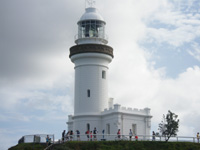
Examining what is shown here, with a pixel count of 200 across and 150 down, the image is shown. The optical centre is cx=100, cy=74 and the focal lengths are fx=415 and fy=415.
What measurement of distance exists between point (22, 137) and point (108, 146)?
26.8 feet

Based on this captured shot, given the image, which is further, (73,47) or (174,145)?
(73,47)

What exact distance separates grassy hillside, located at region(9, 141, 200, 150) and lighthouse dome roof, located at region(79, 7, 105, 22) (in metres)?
17.3

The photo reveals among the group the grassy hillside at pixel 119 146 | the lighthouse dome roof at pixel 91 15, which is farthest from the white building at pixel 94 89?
the grassy hillside at pixel 119 146

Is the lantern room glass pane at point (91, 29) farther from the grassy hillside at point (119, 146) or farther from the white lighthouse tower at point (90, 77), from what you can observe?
the grassy hillside at point (119, 146)

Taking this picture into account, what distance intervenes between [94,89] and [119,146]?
11.6 metres

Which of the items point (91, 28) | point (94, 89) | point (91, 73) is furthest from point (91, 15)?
point (94, 89)

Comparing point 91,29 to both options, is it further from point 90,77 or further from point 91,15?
point 90,77

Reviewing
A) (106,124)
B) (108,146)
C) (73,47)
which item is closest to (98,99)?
(106,124)

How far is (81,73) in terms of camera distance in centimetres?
4706

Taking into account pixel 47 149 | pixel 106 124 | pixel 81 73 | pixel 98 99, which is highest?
pixel 81 73

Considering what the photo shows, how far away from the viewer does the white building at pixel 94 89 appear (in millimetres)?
45188

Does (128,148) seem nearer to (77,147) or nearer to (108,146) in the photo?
(108,146)

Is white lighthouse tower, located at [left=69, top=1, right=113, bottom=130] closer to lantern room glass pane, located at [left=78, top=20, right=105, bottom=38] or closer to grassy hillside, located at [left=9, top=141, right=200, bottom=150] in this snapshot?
lantern room glass pane, located at [left=78, top=20, right=105, bottom=38]

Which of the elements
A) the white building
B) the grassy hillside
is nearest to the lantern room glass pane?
the white building
